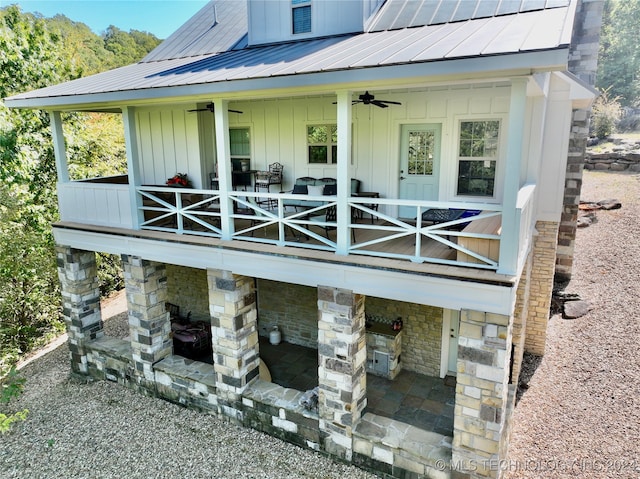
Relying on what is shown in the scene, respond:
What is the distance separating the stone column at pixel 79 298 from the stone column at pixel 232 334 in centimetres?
379

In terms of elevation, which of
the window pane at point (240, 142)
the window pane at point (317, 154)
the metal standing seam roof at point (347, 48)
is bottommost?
the window pane at point (317, 154)

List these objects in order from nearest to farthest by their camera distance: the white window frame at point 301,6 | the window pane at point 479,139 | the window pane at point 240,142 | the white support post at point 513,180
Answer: the white support post at point 513,180 < the window pane at point 479,139 < the white window frame at point 301,6 < the window pane at point 240,142

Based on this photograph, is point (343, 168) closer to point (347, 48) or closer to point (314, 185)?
point (347, 48)

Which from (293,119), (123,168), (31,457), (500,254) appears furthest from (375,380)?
(123,168)

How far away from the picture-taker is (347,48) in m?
7.23

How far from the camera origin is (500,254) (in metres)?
5.51

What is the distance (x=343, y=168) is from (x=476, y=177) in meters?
3.19

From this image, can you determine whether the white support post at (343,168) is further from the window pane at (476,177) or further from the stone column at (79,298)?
the stone column at (79,298)

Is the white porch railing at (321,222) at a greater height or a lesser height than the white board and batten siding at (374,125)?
lesser

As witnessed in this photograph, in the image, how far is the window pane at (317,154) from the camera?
959 cm

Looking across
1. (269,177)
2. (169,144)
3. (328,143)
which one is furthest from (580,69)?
(169,144)

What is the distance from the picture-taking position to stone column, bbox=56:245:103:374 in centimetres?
980

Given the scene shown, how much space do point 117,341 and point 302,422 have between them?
16.9ft

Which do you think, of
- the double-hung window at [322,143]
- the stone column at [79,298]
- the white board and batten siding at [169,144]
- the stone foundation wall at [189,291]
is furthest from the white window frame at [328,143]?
the stone column at [79,298]
